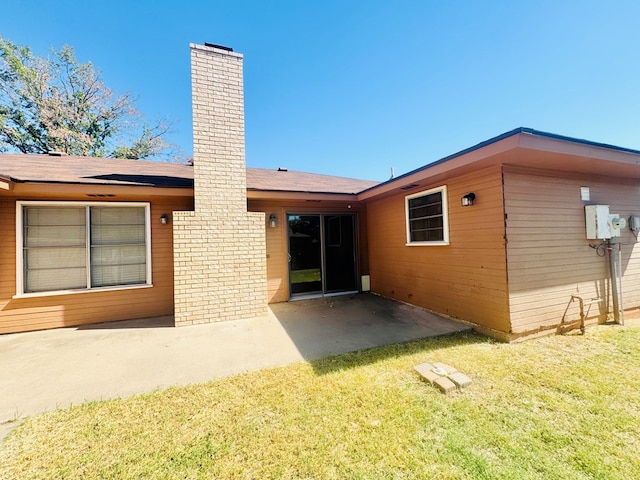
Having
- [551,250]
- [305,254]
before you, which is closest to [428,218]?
[551,250]

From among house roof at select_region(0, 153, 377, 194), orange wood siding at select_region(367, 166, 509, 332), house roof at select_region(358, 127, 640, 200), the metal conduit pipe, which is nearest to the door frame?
house roof at select_region(0, 153, 377, 194)

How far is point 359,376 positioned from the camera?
2803 mm

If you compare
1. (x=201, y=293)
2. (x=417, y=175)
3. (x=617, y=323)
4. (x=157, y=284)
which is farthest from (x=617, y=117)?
(x=157, y=284)

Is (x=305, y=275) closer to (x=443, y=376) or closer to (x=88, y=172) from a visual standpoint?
(x=443, y=376)

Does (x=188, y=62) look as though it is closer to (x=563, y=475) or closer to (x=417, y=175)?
(x=417, y=175)

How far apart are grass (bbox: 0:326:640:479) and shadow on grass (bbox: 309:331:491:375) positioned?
0.06m

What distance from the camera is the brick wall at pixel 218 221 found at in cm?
471

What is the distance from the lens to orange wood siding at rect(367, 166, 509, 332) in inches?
150

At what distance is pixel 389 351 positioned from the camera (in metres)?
3.42

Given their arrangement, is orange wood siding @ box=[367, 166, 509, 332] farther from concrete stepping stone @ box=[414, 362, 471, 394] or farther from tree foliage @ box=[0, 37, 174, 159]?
tree foliage @ box=[0, 37, 174, 159]

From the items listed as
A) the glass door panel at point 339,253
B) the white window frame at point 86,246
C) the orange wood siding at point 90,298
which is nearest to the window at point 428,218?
the glass door panel at point 339,253

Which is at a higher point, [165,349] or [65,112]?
[65,112]

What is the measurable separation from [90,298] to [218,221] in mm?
2850

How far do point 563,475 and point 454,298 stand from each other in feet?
10.3
